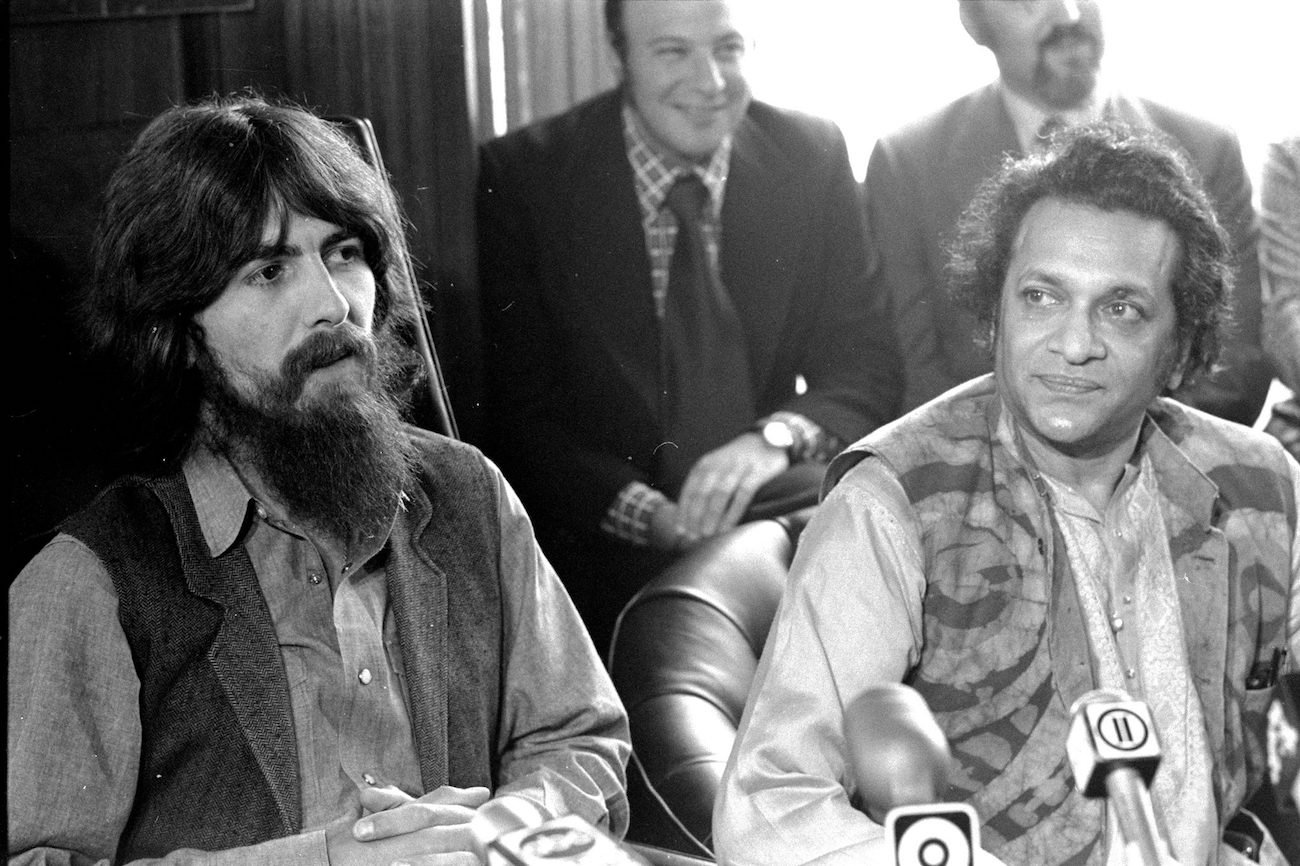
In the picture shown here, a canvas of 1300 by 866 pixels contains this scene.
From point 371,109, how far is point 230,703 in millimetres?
1018

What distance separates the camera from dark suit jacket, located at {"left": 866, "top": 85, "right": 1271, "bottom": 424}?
2465 millimetres

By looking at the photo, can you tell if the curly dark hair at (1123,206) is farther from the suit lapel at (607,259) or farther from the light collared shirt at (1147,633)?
the suit lapel at (607,259)

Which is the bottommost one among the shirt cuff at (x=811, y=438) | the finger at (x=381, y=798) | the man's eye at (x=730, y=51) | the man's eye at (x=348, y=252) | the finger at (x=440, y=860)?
the finger at (x=440, y=860)

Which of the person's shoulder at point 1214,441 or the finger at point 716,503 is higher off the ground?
the person's shoulder at point 1214,441

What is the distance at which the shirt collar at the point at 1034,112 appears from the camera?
247 cm

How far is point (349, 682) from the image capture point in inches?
83.4

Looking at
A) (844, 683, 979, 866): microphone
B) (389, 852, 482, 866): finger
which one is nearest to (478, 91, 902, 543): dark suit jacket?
(389, 852, 482, 866): finger

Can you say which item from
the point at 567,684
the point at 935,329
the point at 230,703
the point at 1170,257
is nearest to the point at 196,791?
the point at 230,703

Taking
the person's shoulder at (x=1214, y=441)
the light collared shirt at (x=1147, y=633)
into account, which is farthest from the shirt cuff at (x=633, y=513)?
the person's shoulder at (x=1214, y=441)

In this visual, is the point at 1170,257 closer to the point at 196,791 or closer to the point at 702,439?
the point at 702,439

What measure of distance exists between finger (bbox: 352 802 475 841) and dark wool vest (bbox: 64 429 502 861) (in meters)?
0.08

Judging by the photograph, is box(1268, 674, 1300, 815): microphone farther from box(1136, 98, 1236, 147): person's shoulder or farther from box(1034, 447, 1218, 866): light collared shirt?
box(1136, 98, 1236, 147): person's shoulder

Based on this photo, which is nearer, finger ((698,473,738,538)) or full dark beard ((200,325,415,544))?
full dark beard ((200,325,415,544))

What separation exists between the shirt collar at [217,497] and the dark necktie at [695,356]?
2.27 feet
